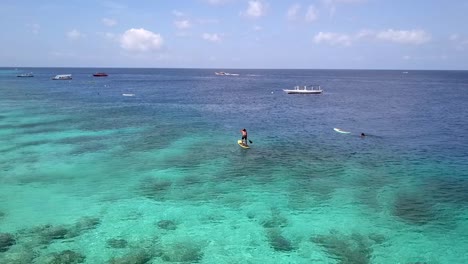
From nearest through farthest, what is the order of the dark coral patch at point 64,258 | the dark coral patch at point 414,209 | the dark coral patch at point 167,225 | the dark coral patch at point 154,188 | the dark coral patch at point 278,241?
the dark coral patch at point 64,258 < the dark coral patch at point 278,241 < the dark coral patch at point 167,225 < the dark coral patch at point 414,209 < the dark coral patch at point 154,188

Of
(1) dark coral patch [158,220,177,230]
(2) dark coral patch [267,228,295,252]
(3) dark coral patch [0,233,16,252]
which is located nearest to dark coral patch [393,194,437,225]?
(2) dark coral patch [267,228,295,252]

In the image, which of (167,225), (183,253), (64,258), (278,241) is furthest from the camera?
(167,225)

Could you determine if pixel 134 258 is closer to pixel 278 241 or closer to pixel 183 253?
pixel 183 253

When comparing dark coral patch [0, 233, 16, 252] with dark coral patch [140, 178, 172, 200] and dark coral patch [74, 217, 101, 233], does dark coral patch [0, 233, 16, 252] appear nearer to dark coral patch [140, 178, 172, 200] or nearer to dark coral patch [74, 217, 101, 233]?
dark coral patch [74, 217, 101, 233]

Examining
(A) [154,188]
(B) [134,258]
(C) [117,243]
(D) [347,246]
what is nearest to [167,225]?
(C) [117,243]

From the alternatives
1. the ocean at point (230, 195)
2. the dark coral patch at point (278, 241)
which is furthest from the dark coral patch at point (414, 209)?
the dark coral patch at point (278, 241)

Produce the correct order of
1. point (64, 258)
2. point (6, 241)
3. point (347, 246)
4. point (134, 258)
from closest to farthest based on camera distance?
point (64, 258), point (134, 258), point (347, 246), point (6, 241)

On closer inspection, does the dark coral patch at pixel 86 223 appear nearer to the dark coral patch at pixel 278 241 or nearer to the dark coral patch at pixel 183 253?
the dark coral patch at pixel 183 253

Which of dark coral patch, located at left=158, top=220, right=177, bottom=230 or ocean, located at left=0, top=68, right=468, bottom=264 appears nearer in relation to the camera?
ocean, located at left=0, top=68, right=468, bottom=264

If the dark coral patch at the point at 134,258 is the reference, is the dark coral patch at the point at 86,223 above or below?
above

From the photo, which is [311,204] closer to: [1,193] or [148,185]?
[148,185]

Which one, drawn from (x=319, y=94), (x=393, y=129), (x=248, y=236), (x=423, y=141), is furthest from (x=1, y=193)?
(x=319, y=94)

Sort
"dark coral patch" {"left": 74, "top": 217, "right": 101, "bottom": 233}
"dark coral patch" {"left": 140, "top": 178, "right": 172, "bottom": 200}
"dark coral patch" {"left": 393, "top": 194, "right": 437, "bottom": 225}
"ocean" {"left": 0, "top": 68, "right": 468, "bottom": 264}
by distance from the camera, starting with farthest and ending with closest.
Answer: "dark coral patch" {"left": 140, "top": 178, "right": 172, "bottom": 200} < "dark coral patch" {"left": 393, "top": 194, "right": 437, "bottom": 225} < "dark coral patch" {"left": 74, "top": 217, "right": 101, "bottom": 233} < "ocean" {"left": 0, "top": 68, "right": 468, "bottom": 264}

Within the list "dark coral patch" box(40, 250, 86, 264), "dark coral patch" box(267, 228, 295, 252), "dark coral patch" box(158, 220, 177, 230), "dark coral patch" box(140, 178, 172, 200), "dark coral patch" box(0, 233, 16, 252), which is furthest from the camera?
"dark coral patch" box(140, 178, 172, 200)
